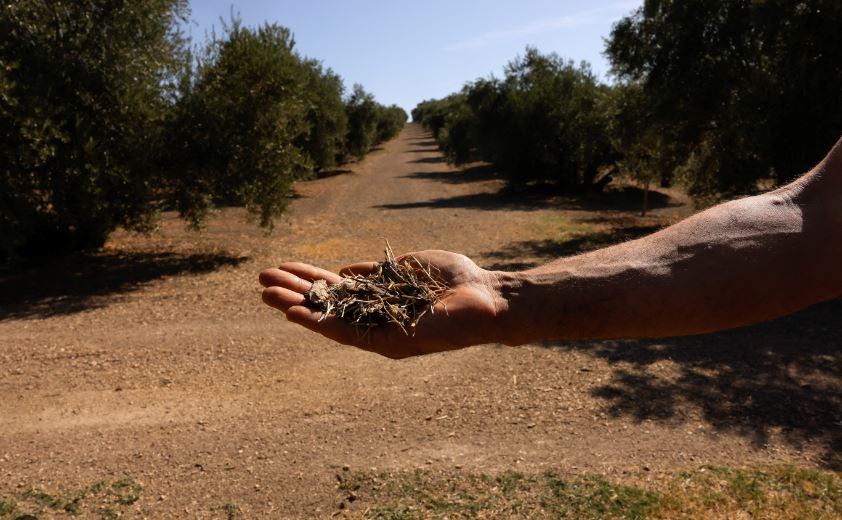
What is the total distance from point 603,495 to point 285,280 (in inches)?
118

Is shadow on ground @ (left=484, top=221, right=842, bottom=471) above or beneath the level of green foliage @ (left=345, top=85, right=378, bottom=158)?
beneath

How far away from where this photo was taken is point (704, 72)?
14.7 m

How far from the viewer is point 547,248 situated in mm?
15484

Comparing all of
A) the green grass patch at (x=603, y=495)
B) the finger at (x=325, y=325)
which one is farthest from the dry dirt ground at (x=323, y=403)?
the finger at (x=325, y=325)

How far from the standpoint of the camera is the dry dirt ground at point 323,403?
533 centimetres

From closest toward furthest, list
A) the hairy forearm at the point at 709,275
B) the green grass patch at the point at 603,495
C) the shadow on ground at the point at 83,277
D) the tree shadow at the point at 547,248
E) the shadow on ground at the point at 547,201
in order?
the hairy forearm at the point at 709,275 < the green grass patch at the point at 603,495 < the shadow on ground at the point at 83,277 < the tree shadow at the point at 547,248 < the shadow on ground at the point at 547,201

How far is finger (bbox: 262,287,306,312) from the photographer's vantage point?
3.22m

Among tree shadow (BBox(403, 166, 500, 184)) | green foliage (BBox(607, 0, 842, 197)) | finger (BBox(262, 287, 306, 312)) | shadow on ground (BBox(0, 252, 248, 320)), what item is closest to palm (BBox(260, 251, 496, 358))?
finger (BBox(262, 287, 306, 312))

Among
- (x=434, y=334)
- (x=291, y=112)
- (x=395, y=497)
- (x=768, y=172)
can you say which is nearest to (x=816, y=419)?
(x=395, y=497)

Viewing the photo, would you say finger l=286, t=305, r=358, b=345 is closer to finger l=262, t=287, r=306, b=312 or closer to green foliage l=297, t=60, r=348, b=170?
finger l=262, t=287, r=306, b=312

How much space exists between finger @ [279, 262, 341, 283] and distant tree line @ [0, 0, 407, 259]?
920cm

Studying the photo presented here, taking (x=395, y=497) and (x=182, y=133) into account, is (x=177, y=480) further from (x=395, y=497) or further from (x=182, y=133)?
(x=182, y=133)

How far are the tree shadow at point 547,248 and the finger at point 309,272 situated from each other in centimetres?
885

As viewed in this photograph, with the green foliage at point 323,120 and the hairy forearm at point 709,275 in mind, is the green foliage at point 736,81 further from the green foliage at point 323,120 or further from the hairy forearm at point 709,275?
the green foliage at point 323,120
